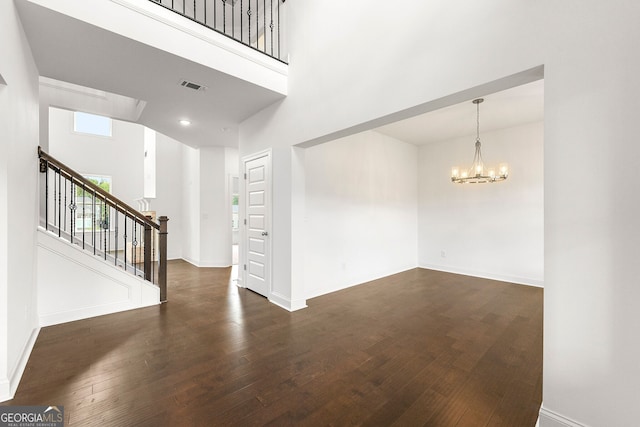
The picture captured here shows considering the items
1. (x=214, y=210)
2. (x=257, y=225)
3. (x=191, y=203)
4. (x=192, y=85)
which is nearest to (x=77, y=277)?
(x=257, y=225)

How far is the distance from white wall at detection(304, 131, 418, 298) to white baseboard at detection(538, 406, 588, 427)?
300 centimetres

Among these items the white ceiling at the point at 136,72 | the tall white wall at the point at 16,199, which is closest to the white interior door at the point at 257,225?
the white ceiling at the point at 136,72

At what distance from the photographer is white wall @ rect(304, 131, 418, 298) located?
14.3ft

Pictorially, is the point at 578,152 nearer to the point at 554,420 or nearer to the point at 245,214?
the point at 554,420

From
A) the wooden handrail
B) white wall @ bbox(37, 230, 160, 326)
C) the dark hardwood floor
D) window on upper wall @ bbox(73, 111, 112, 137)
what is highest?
window on upper wall @ bbox(73, 111, 112, 137)

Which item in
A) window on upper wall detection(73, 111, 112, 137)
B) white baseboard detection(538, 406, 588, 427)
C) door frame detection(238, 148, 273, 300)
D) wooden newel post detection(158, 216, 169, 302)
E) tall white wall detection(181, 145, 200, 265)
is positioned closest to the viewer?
white baseboard detection(538, 406, 588, 427)

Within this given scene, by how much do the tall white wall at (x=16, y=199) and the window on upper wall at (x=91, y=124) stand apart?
6.40m

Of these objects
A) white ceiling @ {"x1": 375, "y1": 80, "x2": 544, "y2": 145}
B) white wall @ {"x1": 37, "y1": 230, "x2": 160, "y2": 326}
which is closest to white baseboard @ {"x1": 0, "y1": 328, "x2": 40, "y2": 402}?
white wall @ {"x1": 37, "y1": 230, "x2": 160, "y2": 326}

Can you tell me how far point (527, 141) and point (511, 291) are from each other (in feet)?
9.08

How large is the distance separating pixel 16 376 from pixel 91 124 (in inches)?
331

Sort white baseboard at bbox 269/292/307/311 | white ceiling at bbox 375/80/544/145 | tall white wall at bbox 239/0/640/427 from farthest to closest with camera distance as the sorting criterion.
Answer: white ceiling at bbox 375/80/544/145, white baseboard at bbox 269/292/307/311, tall white wall at bbox 239/0/640/427

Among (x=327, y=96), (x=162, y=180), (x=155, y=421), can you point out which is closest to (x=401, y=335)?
(x=155, y=421)

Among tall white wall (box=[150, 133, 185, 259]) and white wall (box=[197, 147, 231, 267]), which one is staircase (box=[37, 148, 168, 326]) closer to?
white wall (box=[197, 147, 231, 267])

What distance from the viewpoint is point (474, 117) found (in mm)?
4633
